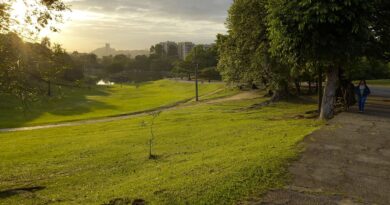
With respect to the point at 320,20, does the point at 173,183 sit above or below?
below

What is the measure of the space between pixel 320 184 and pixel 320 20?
1161 centimetres

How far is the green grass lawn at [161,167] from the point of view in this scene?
10.5m

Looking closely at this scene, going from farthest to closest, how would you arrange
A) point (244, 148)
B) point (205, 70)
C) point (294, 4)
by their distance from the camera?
point (205, 70) → point (294, 4) → point (244, 148)

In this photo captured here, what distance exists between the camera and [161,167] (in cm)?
1552

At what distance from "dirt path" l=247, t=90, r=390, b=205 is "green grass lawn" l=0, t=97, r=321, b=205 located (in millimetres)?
581

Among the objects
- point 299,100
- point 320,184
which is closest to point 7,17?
point 320,184

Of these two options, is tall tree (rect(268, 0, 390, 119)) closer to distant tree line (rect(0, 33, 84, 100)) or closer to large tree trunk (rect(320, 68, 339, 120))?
large tree trunk (rect(320, 68, 339, 120))

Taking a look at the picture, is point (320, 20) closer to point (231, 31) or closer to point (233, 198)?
point (233, 198)

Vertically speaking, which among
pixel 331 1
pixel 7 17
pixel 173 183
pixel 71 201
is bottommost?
pixel 71 201

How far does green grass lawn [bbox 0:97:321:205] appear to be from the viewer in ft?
34.6

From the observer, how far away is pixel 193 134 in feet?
81.1

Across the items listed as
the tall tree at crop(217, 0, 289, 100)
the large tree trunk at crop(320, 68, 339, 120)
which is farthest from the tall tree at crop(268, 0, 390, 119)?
the tall tree at crop(217, 0, 289, 100)

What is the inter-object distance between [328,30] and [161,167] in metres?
12.7

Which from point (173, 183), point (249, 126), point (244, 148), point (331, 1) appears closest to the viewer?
point (173, 183)
